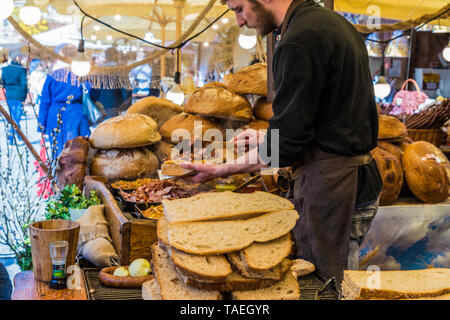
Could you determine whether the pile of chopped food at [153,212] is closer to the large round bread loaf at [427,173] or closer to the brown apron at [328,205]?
the brown apron at [328,205]

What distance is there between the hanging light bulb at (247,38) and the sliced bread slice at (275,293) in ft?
11.6

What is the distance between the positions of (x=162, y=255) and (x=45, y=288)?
0.47 metres

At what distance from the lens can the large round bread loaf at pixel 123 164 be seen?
3451mm

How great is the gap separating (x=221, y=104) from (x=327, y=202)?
1699 millimetres

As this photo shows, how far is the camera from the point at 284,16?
2064 mm

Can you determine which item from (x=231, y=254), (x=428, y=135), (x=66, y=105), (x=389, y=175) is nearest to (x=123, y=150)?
(x=389, y=175)

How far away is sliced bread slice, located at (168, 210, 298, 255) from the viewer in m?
1.41

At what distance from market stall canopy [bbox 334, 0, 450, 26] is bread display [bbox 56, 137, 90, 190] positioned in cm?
359

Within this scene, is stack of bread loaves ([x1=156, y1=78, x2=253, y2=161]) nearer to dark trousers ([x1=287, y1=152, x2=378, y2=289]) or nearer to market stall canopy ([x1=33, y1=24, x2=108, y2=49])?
dark trousers ([x1=287, y1=152, x2=378, y2=289])

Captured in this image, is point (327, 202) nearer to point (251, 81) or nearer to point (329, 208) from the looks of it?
point (329, 208)

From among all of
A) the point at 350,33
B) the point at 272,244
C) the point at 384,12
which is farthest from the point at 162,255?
the point at 384,12

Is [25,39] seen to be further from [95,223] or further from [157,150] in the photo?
[95,223]

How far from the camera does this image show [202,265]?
136 cm

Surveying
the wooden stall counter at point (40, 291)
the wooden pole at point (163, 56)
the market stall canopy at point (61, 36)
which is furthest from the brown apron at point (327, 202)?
the wooden pole at point (163, 56)
